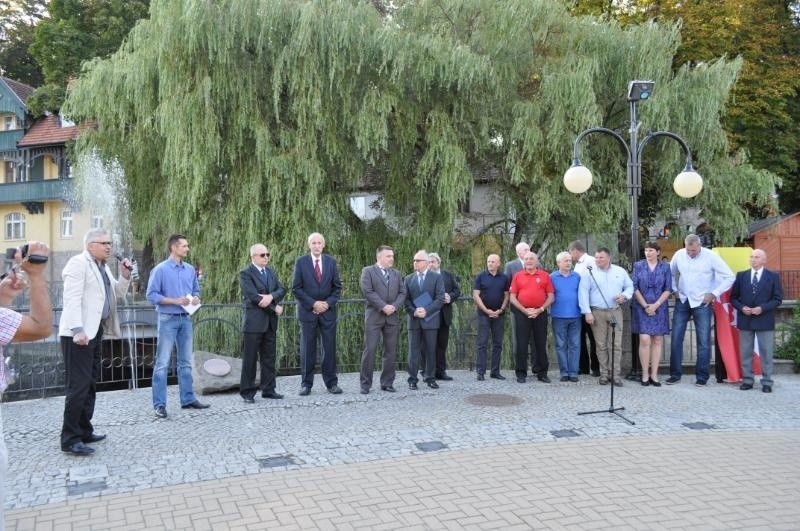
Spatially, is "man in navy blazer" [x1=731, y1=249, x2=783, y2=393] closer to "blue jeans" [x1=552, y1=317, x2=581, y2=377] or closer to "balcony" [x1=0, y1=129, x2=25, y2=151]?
"blue jeans" [x1=552, y1=317, x2=581, y2=377]

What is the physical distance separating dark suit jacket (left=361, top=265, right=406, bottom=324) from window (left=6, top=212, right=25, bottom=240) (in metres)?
39.2

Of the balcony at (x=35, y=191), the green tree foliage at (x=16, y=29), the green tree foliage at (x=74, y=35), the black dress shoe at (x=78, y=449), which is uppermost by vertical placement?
the green tree foliage at (x=16, y=29)

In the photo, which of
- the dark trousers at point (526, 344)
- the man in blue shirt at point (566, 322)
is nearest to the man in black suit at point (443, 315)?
the dark trousers at point (526, 344)

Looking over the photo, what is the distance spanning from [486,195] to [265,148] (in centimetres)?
484

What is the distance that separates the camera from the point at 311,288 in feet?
27.9

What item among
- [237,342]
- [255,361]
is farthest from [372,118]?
[255,361]

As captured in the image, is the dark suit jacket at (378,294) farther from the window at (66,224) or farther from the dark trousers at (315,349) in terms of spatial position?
the window at (66,224)

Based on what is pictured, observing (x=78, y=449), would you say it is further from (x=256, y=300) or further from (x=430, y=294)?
(x=430, y=294)

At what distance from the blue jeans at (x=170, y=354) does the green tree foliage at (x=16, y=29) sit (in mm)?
45351

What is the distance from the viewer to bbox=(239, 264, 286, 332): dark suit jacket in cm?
803

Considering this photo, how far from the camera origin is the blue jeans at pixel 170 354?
7.35 m

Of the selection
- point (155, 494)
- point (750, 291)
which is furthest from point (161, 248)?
point (750, 291)

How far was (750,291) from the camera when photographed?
9.02 meters

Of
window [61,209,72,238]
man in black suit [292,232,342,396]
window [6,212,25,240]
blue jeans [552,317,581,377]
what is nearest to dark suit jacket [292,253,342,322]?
man in black suit [292,232,342,396]
